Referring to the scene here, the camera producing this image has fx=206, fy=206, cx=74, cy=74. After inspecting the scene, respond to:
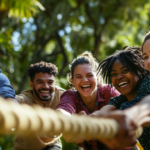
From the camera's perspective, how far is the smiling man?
239 cm

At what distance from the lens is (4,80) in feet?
5.78

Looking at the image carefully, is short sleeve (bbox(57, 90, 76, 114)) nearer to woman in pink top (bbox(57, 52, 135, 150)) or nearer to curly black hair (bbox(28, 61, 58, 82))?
woman in pink top (bbox(57, 52, 135, 150))

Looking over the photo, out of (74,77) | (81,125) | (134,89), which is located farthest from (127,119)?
(74,77)

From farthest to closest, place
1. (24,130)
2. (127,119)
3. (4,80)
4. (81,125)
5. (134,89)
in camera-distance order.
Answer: (4,80)
(134,89)
(127,119)
(81,125)
(24,130)

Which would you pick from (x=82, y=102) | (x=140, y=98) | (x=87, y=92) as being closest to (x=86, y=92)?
(x=87, y=92)

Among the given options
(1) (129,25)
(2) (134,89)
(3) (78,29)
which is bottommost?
(2) (134,89)

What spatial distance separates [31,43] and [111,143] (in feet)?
26.4

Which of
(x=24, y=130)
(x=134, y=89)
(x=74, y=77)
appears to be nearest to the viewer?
(x=24, y=130)

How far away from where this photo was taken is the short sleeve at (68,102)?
1845 mm

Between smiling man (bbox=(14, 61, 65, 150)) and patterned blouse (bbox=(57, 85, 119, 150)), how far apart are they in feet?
1.67

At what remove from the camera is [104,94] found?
218 cm

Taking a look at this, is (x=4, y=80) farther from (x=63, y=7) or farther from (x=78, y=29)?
(x=78, y=29)

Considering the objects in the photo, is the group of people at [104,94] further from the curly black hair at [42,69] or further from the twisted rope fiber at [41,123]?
the twisted rope fiber at [41,123]

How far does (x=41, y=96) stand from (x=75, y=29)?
21.7 ft
